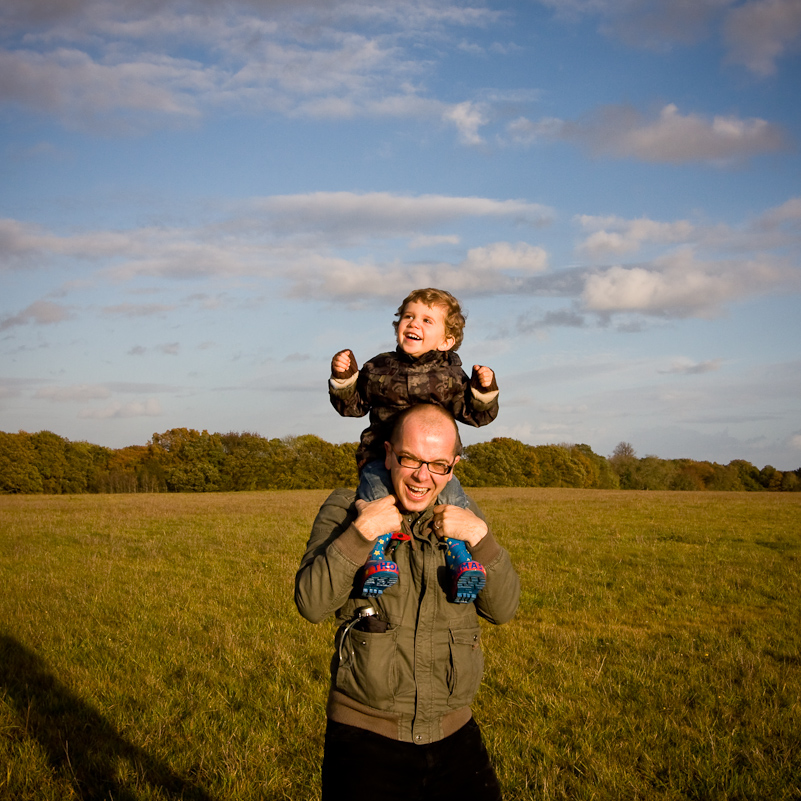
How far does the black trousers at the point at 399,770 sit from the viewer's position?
2.86m

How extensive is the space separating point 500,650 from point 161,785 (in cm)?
449

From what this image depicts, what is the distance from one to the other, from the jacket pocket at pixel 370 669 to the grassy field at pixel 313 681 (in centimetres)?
271

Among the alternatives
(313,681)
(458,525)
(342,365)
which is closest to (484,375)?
(342,365)

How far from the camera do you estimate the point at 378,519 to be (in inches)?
119

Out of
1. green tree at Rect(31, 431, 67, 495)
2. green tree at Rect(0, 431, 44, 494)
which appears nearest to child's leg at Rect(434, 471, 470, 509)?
green tree at Rect(0, 431, 44, 494)

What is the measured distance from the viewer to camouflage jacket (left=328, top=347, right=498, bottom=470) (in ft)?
14.3

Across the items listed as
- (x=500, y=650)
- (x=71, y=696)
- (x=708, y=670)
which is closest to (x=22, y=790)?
(x=71, y=696)

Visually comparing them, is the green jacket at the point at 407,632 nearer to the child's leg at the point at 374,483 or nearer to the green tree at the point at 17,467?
the child's leg at the point at 374,483

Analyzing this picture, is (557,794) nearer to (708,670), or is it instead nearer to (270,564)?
(708,670)

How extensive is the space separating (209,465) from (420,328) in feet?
222

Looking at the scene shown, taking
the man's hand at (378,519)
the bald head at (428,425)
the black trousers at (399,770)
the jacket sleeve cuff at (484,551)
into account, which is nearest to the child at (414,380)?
the bald head at (428,425)

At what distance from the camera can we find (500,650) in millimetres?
8688

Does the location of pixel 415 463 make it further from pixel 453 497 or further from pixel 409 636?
pixel 409 636

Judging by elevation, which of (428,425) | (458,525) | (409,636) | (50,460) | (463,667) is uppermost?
(428,425)
